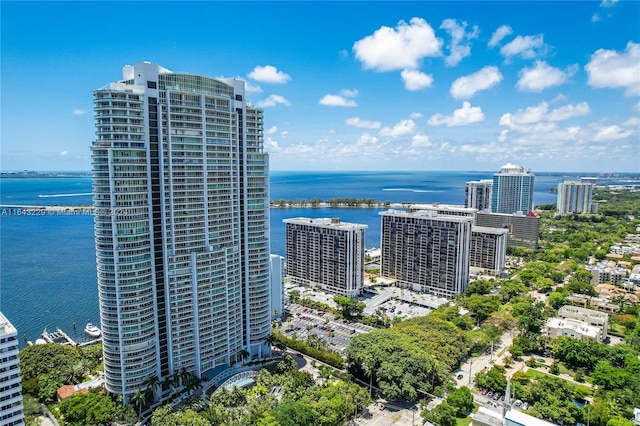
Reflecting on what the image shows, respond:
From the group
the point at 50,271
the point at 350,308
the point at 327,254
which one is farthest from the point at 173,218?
the point at 50,271

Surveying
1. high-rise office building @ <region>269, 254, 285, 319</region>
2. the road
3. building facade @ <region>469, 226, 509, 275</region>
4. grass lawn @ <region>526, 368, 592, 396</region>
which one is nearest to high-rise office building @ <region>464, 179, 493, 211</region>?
building facade @ <region>469, 226, 509, 275</region>

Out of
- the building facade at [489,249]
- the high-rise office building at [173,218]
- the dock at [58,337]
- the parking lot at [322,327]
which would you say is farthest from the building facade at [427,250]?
the dock at [58,337]

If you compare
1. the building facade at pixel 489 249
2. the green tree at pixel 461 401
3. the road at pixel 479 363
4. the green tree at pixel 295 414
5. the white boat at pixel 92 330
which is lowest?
the road at pixel 479 363

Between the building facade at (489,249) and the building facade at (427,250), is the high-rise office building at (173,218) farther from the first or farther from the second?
the building facade at (489,249)

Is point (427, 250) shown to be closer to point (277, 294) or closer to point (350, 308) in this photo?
point (350, 308)

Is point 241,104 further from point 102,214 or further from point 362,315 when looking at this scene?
point 362,315

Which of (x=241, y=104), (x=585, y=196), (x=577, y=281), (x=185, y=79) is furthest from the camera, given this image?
(x=585, y=196)

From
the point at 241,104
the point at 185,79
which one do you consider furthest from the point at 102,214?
the point at 241,104
